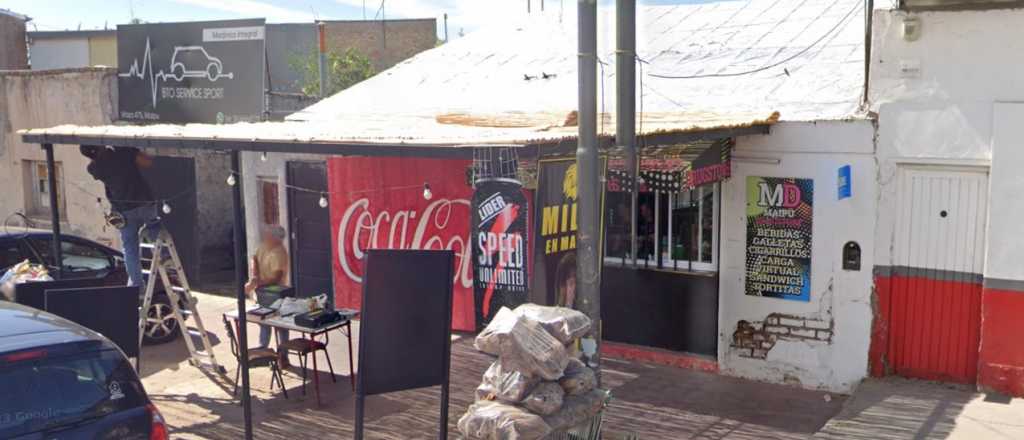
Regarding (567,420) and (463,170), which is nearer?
(567,420)

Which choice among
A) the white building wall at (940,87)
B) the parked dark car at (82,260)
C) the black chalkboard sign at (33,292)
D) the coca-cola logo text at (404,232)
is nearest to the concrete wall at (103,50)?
the parked dark car at (82,260)

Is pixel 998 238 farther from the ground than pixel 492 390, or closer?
farther from the ground

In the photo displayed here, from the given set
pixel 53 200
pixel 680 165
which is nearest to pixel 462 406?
pixel 680 165

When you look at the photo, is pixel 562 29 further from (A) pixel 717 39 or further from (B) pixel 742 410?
(B) pixel 742 410

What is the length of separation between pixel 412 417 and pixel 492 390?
9.05 feet

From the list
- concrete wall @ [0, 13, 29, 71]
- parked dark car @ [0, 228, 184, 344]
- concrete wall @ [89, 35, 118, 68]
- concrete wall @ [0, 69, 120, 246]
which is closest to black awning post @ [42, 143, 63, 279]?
parked dark car @ [0, 228, 184, 344]

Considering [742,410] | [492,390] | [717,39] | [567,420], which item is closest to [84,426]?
[492,390]

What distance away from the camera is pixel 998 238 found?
8125 mm

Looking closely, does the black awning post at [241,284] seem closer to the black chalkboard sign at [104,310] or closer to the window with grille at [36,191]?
the black chalkboard sign at [104,310]

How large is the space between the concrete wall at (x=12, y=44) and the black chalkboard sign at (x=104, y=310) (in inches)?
665

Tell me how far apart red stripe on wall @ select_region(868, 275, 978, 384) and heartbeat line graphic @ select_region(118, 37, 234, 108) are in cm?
1135

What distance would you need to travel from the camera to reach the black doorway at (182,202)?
1620 cm

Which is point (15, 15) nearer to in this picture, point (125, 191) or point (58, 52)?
point (58, 52)

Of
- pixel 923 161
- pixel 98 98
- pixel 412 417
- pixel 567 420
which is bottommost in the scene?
pixel 412 417
